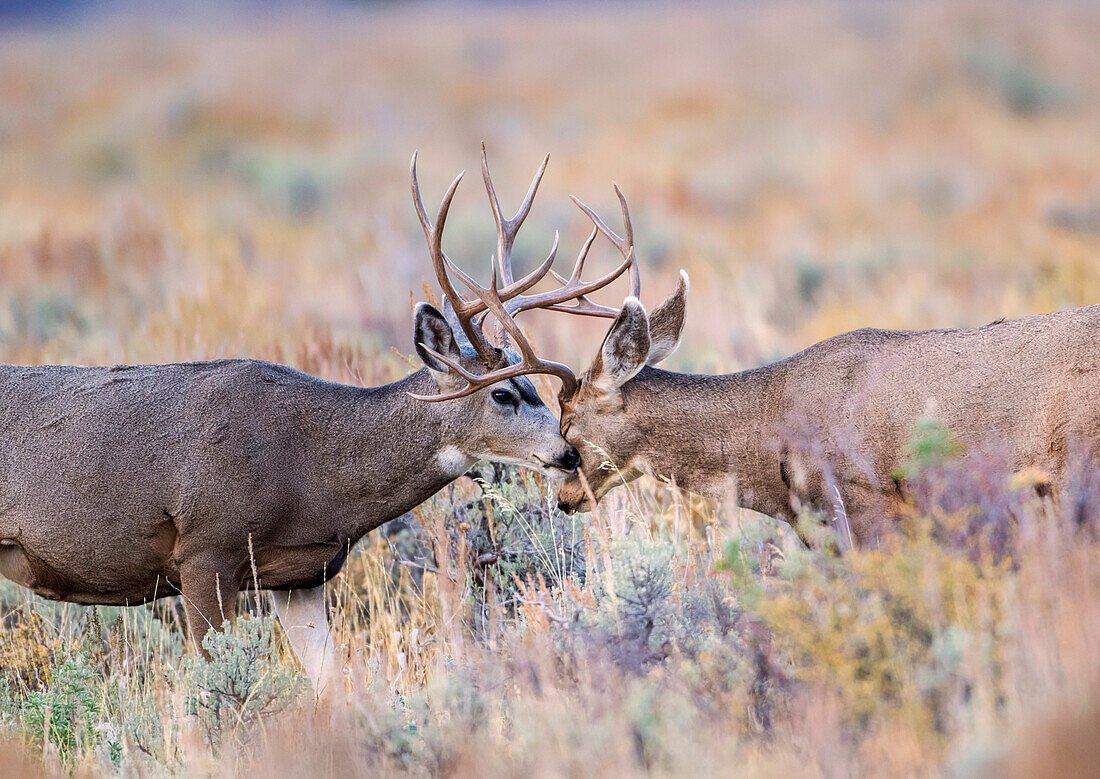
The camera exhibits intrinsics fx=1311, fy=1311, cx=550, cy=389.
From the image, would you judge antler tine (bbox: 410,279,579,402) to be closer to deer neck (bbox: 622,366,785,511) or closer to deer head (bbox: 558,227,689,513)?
deer head (bbox: 558,227,689,513)

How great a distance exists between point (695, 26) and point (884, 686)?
203ft

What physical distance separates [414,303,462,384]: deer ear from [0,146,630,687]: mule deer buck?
0.01 m

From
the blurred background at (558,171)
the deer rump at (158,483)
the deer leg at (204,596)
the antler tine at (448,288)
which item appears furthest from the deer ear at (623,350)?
the blurred background at (558,171)

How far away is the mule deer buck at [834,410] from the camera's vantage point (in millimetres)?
5332

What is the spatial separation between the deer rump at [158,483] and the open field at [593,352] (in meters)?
0.44

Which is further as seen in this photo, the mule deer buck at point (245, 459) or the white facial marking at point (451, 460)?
Answer: the white facial marking at point (451, 460)

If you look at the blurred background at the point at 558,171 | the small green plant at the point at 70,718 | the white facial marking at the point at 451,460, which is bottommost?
the small green plant at the point at 70,718

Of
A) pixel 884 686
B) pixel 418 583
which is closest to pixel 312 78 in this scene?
pixel 418 583

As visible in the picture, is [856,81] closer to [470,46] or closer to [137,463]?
[470,46]

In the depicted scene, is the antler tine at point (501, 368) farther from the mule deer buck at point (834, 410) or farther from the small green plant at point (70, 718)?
the small green plant at point (70, 718)

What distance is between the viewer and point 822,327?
11594 mm

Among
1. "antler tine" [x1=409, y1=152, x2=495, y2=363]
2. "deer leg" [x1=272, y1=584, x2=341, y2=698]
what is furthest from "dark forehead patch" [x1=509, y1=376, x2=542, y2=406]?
"deer leg" [x1=272, y1=584, x2=341, y2=698]

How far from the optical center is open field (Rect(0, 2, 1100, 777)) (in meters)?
3.97

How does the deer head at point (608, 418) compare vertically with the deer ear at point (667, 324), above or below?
below
